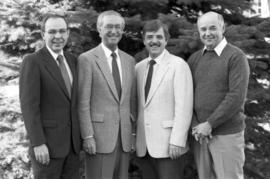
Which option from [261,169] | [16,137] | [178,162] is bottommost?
[261,169]

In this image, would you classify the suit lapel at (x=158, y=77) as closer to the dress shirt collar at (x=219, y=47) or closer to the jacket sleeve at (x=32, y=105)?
the dress shirt collar at (x=219, y=47)

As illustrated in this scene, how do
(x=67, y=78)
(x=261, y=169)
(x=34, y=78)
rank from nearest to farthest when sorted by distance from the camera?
1. (x=34, y=78)
2. (x=67, y=78)
3. (x=261, y=169)

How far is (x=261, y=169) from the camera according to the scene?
5.06m

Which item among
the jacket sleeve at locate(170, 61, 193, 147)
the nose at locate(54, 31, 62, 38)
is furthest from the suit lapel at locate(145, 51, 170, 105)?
the nose at locate(54, 31, 62, 38)

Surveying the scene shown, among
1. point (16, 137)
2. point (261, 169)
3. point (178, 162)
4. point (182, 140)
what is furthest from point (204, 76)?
point (16, 137)

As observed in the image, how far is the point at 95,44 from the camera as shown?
16.8ft

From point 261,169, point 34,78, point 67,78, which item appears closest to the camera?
point 34,78

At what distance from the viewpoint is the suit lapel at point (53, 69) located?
10.1ft

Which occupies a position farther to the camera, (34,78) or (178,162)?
(178,162)

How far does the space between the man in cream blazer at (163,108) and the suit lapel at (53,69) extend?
2.59 ft

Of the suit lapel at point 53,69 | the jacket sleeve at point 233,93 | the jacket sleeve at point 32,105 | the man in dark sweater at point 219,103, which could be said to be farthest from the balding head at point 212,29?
the jacket sleeve at point 32,105

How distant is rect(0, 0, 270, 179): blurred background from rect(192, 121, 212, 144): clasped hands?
143 cm

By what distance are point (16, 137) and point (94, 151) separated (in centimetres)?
218

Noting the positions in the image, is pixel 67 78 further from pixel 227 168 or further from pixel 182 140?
pixel 227 168
